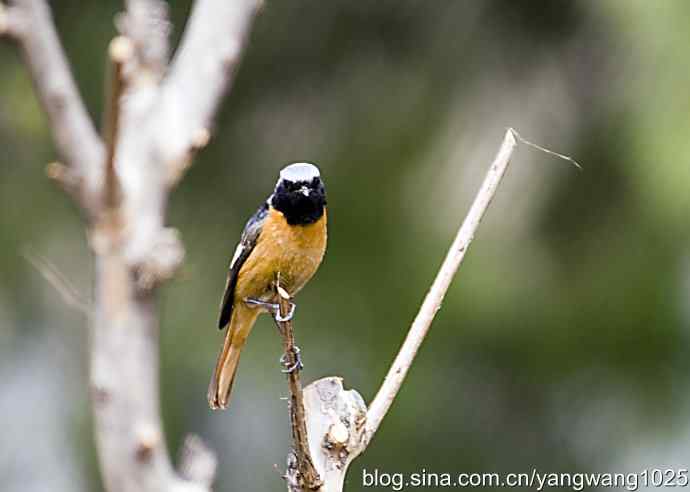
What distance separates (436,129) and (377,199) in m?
0.41

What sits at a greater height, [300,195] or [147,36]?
[147,36]

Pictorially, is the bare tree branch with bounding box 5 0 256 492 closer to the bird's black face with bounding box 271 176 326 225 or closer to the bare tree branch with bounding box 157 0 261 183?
the bare tree branch with bounding box 157 0 261 183

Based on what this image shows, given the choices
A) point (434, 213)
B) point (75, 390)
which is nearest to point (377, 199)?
point (434, 213)

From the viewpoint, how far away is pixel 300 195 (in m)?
3.41

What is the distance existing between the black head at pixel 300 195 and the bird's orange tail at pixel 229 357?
341 mm

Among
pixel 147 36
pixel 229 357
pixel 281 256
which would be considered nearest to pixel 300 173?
pixel 281 256

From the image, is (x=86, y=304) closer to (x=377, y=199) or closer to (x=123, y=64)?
(x=123, y=64)

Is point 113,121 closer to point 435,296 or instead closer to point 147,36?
point 147,36

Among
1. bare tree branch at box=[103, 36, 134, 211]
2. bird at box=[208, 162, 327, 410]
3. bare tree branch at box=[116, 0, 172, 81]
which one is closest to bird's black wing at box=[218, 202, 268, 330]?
bird at box=[208, 162, 327, 410]

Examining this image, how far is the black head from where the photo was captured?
337 cm

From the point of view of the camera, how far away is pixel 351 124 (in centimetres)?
538

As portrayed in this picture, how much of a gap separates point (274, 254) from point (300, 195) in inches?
7.8

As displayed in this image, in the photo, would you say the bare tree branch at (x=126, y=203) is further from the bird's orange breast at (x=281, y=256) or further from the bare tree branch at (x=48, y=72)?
the bird's orange breast at (x=281, y=256)

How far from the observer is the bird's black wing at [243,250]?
3.56m
